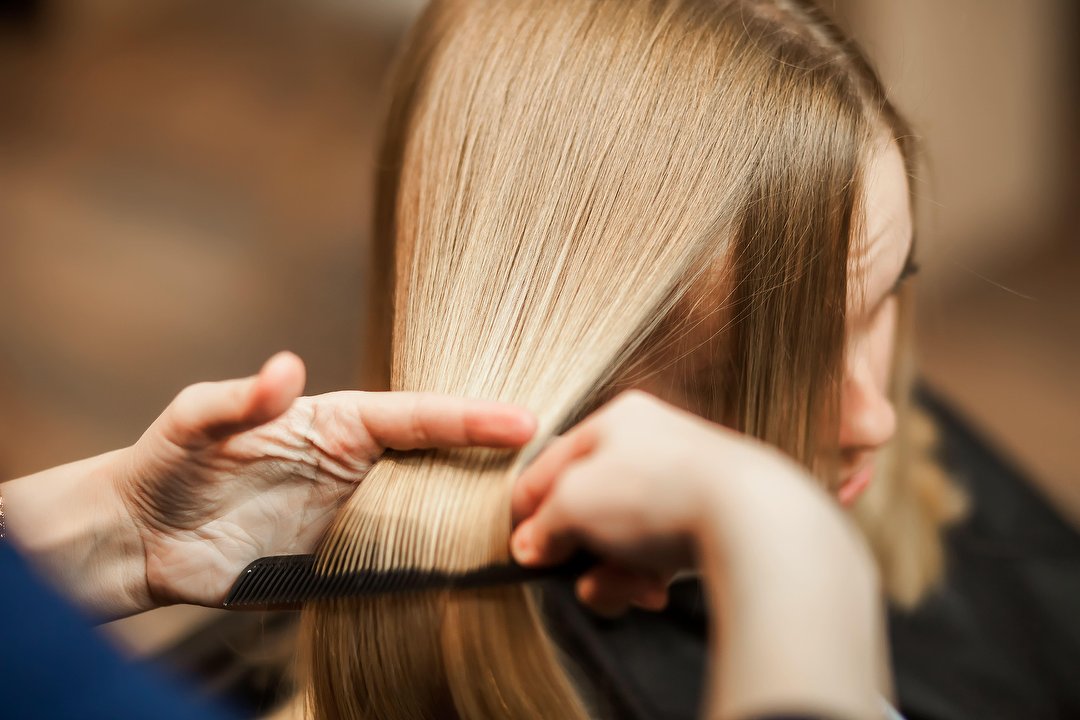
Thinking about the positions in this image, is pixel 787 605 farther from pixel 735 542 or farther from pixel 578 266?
pixel 578 266

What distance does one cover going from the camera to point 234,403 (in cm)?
49

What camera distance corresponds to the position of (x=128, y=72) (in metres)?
2.12

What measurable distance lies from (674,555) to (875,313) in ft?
1.12

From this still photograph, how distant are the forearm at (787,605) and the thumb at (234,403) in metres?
0.24

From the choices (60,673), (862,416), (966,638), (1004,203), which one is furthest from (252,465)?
(1004,203)

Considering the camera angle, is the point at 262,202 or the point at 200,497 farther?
the point at 262,202

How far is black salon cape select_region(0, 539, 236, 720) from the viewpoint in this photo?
0.40 m

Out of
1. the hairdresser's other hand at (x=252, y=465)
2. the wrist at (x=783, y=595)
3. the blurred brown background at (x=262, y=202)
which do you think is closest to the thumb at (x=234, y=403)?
the hairdresser's other hand at (x=252, y=465)

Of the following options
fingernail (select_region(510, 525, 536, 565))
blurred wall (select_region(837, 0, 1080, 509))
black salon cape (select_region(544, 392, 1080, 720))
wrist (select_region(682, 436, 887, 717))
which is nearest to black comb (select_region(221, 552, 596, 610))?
fingernail (select_region(510, 525, 536, 565))

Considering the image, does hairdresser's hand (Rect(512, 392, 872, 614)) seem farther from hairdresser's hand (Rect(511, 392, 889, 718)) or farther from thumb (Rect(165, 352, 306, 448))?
thumb (Rect(165, 352, 306, 448))

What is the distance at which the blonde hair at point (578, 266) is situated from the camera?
544 millimetres

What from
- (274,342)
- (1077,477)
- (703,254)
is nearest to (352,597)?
(703,254)

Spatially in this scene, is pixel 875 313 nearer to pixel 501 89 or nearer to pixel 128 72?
pixel 501 89

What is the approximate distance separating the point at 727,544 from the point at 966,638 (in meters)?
0.80
